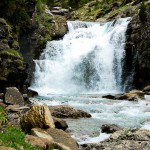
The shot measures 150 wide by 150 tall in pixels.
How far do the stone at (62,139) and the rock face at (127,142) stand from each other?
77 cm

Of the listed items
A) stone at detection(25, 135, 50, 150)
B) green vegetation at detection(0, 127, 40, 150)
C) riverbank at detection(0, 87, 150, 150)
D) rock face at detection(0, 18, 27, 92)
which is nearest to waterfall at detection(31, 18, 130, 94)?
rock face at detection(0, 18, 27, 92)

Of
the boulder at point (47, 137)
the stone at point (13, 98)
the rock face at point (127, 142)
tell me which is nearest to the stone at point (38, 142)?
the boulder at point (47, 137)

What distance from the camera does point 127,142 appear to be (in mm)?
17609

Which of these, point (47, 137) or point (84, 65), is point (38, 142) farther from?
point (84, 65)

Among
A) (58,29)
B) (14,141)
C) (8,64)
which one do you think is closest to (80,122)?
(14,141)

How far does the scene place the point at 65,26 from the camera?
2881 inches

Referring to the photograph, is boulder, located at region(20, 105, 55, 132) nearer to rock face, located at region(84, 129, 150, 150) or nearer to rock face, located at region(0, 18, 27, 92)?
rock face, located at region(84, 129, 150, 150)

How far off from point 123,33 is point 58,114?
115 feet

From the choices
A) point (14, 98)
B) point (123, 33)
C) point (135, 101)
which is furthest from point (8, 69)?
point (123, 33)

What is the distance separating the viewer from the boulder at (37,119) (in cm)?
1989

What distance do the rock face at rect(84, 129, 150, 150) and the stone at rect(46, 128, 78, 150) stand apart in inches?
30.3

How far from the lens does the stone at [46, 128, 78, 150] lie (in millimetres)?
17938

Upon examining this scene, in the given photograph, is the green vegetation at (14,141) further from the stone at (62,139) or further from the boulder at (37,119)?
the boulder at (37,119)

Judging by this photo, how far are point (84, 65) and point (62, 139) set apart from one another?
41861 millimetres
